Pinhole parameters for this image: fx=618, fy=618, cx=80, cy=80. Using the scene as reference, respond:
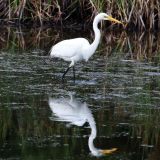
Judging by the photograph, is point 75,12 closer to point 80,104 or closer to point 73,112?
point 80,104

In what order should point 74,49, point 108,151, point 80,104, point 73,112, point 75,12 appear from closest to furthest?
1. point 108,151
2. point 73,112
3. point 80,104
4. point 74,49
5. point 75,12

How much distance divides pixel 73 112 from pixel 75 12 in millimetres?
11458

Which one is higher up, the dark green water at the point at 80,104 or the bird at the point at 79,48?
the bird at the point at 79,48

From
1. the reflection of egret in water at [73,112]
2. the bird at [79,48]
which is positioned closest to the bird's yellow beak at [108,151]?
the reflection of egret in water at [73,112]

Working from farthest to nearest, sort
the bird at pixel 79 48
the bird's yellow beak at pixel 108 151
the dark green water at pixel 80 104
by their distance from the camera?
1. the bird at pixel 79 48
2. the dark green water at pixel 80 104
3. the bird's yellow beak at pixel 108 151

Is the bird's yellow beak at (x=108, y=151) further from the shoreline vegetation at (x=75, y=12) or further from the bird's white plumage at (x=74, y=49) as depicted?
the shoreline vegetation at (x=75, y=12)

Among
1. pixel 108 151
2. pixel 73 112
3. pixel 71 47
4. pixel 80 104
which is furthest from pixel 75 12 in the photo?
pixel 108 151

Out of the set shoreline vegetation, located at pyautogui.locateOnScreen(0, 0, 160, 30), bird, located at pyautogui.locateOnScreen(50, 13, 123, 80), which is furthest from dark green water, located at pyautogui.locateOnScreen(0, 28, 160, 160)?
shoreline vegetation, located at pyautogui.locateOnScreen(0, 0, 160, 30)

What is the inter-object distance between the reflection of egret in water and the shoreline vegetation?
8958 millimetres

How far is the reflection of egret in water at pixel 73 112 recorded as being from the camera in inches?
324

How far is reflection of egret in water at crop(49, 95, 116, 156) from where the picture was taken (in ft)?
27.0

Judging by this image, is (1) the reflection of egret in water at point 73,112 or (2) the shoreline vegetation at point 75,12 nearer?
(1) the reflection of egret in water at point 73,112

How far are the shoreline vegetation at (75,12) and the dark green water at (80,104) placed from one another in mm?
3381

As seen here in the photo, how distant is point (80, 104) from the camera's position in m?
9.30
